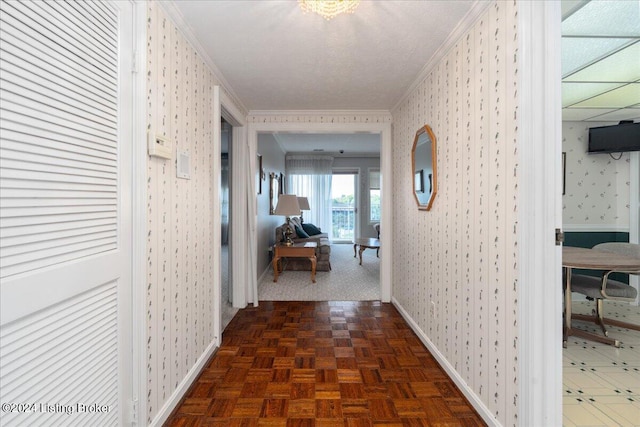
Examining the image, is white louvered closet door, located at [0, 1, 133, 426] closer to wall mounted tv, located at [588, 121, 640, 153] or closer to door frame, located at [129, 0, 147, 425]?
door frame, located at [129, 0, 147, 425]

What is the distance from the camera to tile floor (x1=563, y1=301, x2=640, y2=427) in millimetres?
1730

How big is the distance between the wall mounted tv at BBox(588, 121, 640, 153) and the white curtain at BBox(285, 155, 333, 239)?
5300mm

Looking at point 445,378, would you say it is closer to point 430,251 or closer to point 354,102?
point 430,251

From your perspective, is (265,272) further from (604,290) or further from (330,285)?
(604,290)

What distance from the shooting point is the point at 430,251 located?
2.51 m

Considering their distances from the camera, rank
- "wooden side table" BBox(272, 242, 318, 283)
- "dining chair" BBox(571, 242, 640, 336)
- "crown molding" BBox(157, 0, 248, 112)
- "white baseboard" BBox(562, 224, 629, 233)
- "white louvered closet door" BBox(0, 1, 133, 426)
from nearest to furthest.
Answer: "white louvered closet door" BBox(0, 1, 133, 426) → "crown molding" BBox(157, 0, 248, 112) → "dining chair" BBox(571, 242, 640, 336) → "white baseboard" BBox(562, 224, 629, 233) → "wooden side table" BBox(272, 242, 318, 283)

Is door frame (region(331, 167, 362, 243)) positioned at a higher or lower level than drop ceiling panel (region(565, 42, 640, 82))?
lower

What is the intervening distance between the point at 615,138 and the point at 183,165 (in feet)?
15.2

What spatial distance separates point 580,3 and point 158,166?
2561 millimetres

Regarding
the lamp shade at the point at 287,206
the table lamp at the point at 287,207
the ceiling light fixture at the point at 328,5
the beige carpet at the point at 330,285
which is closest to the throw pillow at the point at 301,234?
the beige carpet at the point at 330,285

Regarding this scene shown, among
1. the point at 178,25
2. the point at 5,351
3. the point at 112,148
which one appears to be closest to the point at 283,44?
the point at 178,25

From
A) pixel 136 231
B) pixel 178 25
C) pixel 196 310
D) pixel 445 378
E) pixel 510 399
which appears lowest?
pixel 445 378

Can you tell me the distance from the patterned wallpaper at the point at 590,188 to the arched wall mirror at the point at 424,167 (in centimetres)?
233

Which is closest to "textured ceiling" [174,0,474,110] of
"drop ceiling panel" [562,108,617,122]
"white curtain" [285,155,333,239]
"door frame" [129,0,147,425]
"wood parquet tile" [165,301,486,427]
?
"door frame" [129,0,147,425]
